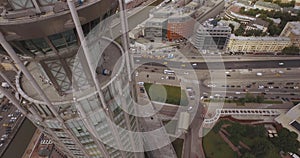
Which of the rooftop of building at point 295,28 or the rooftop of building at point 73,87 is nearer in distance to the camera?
the rooftop of building at point 73,87

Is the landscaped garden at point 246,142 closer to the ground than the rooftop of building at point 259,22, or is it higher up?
closer to the ground

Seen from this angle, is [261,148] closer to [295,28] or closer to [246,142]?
[246,142]

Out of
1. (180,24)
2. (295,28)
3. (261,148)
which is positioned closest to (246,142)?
(261,148)

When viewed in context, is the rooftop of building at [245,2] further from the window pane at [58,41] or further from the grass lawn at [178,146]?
the window pane at [58,41]

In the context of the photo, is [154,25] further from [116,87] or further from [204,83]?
[116,87]

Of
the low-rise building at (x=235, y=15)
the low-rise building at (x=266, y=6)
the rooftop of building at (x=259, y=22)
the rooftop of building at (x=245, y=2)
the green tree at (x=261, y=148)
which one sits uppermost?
the low-rise building at (x=266, y=6)

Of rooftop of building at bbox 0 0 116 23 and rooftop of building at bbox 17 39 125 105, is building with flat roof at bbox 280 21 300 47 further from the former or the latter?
rooftop of building at bbox 0 0 116 23

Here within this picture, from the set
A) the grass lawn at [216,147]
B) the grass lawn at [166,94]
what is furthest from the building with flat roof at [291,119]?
the grass lawn at [166,94]

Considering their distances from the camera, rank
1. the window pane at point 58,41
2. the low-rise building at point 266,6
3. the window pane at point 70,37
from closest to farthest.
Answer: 1. the window pane at point 58,41
2. the window pane at point 70,37
3. the low-rise building at point 266,6
